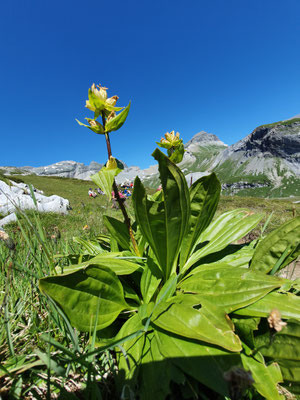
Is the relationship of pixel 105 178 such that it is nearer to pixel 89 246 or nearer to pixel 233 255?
pixel 89 246

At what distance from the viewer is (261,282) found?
116cm

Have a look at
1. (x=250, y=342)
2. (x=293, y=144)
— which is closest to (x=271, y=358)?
(x=250, y=342)

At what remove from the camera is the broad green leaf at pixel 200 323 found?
36.2 inches

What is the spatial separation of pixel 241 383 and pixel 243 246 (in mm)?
1551

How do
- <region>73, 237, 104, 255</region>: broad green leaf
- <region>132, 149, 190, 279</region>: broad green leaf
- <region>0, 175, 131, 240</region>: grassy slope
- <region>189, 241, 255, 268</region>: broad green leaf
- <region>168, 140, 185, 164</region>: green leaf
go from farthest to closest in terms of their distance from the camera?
<region>0, 175, 131, 240</region>: grassy slope < <region>73, 237, 104, 255</region>: broad green leaf < <region>168, 140, 185, 164</region>: green leaf < <region>189, 241, 255, 268</region>: broad green leaf < <region>132, 149, 190, 279</region>: broad green leaf

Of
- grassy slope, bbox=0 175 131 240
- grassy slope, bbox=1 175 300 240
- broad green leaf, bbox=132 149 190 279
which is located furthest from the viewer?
grassy slope, bbox=1 175 300 240

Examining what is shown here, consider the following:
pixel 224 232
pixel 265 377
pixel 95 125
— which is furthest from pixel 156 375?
pixel 95 125

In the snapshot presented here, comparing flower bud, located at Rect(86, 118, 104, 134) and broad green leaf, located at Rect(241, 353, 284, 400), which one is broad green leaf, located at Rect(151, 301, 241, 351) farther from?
flower bud, located at Rect(86, 118, 104, 134)

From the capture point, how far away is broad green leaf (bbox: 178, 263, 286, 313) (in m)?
1.12

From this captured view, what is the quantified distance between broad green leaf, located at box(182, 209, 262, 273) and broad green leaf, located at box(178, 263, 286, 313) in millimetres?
449

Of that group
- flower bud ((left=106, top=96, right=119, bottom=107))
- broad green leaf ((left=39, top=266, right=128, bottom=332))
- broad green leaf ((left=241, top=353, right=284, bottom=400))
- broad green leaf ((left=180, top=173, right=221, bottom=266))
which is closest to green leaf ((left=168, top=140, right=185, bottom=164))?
broad green leaf ((left=180, top=173, right=221, bottom=266))

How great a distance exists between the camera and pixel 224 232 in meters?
2.04

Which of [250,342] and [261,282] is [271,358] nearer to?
[250,342]

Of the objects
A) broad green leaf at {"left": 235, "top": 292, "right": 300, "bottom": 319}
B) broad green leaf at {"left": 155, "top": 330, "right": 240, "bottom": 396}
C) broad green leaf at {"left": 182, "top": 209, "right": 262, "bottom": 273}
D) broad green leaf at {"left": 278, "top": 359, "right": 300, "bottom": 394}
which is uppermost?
broad green leaf at {"left": 182, "top": 209, "right": 262, "bottom": 273}
